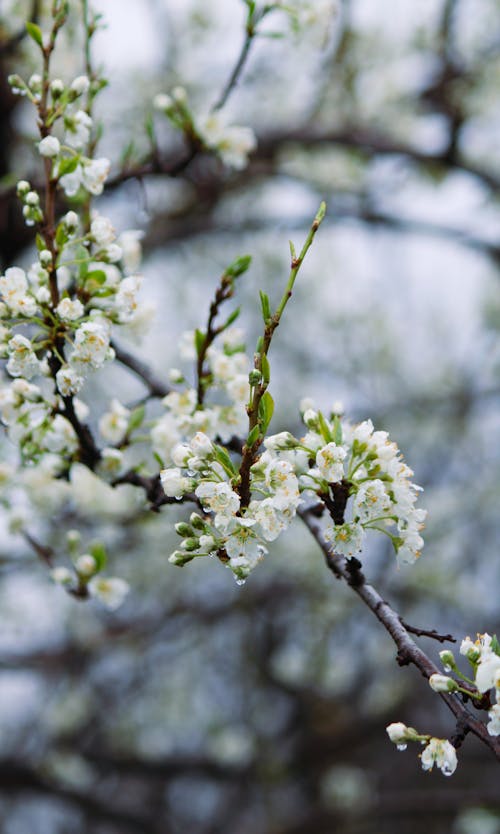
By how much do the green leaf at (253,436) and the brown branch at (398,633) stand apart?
0.27 m

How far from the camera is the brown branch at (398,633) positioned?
1.14 meters

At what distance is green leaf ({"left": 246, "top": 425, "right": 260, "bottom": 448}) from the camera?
118 centimetres

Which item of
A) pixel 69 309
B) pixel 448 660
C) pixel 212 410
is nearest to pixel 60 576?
pixel 212 410

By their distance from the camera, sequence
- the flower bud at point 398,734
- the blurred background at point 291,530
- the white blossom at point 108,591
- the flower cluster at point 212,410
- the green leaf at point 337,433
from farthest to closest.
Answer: the blurred background at point 291,530, the white blossom at point 108,591, the flower cluster at point 212,410, the green leaf at point 337,433, the flower bud at point 398,734

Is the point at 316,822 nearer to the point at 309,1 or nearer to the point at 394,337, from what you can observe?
the point at 394,337

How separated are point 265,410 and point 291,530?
5.43 metres

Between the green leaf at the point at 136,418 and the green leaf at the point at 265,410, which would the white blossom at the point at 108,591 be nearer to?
the green leaf at the point at 136,418

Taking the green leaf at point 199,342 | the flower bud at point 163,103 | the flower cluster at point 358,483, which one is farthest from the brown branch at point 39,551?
the flower bud at point 163,103

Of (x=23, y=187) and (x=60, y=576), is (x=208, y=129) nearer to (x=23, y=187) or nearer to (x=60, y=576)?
(x=23, y=187)

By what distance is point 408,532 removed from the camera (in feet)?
4.42

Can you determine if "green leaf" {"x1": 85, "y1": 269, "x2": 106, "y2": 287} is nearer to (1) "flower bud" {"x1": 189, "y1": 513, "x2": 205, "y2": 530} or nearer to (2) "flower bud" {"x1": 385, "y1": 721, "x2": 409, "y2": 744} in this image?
(1) "flower bud" {"x1": 189, "y1": 513, "x2": 205, "y2": 530}

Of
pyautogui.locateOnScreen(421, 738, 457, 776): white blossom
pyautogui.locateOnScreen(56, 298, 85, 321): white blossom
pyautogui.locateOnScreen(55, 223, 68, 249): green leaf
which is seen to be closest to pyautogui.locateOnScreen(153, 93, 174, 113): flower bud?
pyautogui.locateOnScreen(55, 223, 68, 249): green leaf

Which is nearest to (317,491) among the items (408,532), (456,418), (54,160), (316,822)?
(408,532)

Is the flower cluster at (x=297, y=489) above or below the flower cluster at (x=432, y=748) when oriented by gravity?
above
